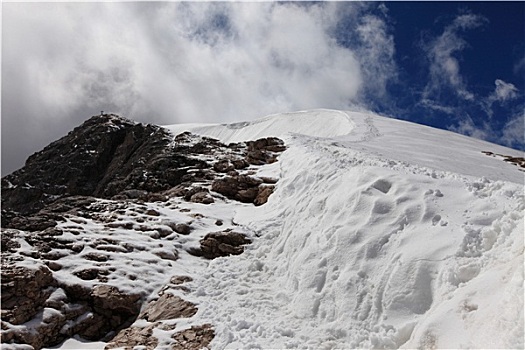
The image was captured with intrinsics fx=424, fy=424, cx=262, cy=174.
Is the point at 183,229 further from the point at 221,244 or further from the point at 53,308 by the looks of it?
the point at 53,308

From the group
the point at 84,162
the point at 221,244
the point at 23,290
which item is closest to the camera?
the point at 23,290

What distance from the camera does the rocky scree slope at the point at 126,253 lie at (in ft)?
30.2

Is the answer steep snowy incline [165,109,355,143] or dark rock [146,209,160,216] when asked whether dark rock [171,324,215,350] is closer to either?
dark rock [146,209,160,216]

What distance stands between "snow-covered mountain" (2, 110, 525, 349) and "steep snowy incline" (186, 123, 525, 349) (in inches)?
1.2

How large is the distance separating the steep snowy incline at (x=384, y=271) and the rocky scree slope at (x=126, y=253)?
1.09 meters

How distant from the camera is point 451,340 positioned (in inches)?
247

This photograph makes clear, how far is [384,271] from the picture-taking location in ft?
27.8

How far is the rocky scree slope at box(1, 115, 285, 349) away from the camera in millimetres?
9203

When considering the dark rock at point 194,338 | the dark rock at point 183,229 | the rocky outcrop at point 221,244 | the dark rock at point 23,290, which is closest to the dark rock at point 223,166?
the dark rock at point 183,229

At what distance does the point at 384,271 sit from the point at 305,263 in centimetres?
232

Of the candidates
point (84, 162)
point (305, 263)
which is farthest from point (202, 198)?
point (84, 162)

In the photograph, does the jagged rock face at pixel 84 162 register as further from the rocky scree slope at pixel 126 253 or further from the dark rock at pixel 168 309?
the dark rock at pixel 168 309

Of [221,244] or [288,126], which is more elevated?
[288,126]

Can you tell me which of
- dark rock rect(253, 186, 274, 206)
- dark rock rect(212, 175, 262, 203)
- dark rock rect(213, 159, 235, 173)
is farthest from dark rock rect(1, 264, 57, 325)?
dark rock rect(213, 159, 235, 173)
